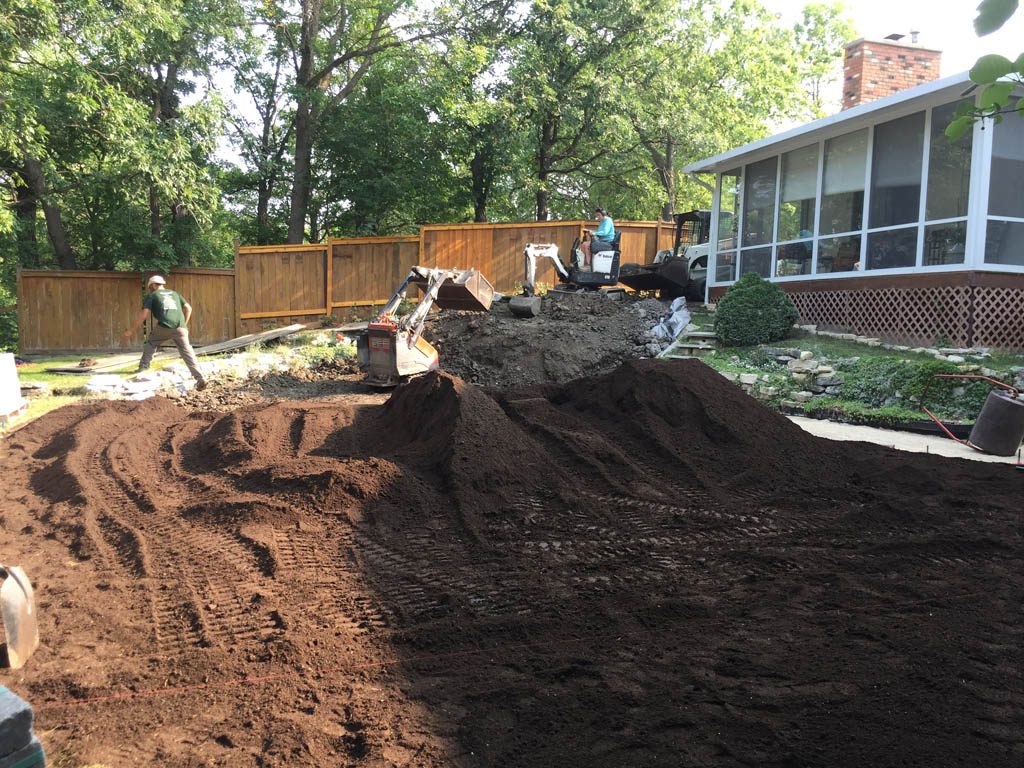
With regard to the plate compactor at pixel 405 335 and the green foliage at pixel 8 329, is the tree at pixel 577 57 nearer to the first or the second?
the plate compactor at pixel 405 335

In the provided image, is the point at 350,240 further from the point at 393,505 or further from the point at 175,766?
the point at 175,766

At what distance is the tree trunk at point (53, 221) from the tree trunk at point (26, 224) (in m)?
0.29

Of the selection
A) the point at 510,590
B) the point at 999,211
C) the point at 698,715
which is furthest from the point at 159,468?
the point at 999,211

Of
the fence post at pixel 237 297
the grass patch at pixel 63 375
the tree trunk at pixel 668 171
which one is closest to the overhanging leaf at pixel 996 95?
the grass patch at pixel 63 375

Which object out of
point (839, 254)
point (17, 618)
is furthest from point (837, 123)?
point (17, 618)

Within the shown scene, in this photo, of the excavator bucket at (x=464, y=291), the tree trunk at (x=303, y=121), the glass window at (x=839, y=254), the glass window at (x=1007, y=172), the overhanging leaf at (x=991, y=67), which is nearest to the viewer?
the overhanging leaf at (x=991, y=67)

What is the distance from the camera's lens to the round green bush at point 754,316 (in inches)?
538

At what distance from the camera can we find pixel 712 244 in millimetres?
18094

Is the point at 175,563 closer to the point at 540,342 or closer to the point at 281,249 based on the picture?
the point at 540,342

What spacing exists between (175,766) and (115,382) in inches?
409

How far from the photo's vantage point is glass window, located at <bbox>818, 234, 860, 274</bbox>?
14.0m

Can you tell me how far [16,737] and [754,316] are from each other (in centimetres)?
1310

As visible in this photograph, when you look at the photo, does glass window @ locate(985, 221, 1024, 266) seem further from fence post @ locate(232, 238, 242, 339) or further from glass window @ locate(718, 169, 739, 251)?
fence post @ locate(232, 238, 242, 339)

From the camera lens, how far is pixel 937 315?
39.3ft
